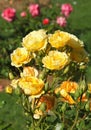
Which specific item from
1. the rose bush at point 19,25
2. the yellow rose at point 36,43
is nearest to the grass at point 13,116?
the rose bush at point 19,25

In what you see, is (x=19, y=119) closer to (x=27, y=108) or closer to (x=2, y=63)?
(x=2, y=63)

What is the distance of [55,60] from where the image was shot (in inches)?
94.4

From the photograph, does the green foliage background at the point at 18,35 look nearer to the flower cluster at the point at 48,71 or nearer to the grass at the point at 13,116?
the grass at the point at 13,116

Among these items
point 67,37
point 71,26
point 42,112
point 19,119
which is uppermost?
point 71,26

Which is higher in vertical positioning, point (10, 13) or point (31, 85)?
point (10, 13)

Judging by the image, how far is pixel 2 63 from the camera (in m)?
8.02

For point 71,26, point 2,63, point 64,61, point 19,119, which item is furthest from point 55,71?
point 71,26

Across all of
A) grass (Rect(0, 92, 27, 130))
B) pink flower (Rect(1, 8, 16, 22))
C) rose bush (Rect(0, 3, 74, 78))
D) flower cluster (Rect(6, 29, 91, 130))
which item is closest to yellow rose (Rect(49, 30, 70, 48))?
flower cluster (Rect(6, 29, 91, 130))

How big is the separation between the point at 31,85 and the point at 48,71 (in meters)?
0.17

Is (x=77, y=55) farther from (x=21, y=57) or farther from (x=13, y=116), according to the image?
(x=13, y=116)

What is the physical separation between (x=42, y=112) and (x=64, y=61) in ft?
0.94

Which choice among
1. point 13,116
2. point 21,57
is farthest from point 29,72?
point 13,116

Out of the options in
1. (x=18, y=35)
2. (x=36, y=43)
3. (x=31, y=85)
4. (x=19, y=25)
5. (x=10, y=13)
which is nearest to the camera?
(x=31, y=85)

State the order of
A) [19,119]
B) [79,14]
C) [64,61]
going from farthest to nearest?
[79,14], [19,119], [64,61]
